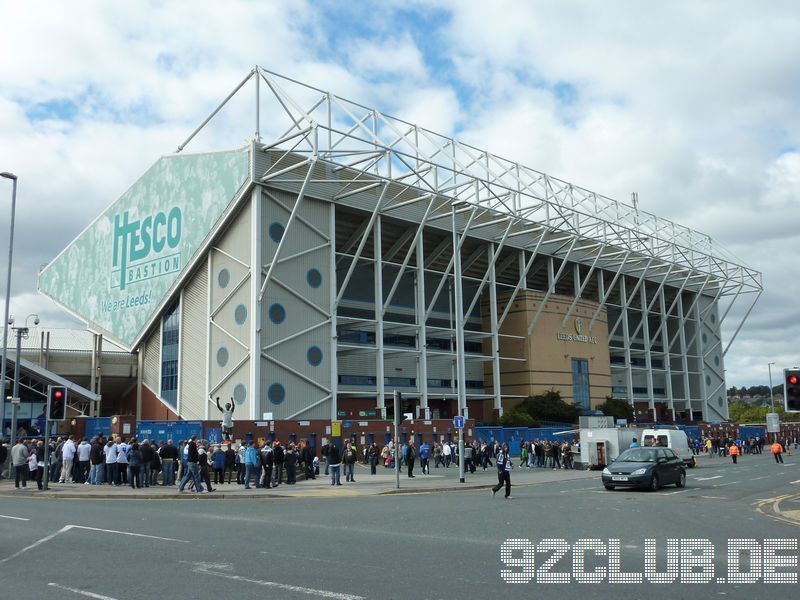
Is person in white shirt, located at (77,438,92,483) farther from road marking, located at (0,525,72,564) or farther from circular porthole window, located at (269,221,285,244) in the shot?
circular porthole window, located at (269,221,285,244)

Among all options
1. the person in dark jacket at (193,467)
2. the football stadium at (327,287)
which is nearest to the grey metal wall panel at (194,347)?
the football stadium at (327,287)

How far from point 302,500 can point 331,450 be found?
466 cm

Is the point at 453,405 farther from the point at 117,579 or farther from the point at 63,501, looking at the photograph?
the point at 117,579

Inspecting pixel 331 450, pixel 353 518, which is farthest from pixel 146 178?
pixel 353 518

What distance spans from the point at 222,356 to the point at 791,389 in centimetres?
3476

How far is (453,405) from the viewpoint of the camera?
194ft

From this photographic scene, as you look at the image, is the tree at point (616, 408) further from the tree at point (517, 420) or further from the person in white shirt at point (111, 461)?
the person in white shirt at point (111, 461)

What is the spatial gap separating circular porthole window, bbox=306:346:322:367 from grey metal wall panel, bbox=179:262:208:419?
6.21 meters

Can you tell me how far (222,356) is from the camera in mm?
43781

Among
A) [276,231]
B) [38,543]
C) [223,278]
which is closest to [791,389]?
[38,543]

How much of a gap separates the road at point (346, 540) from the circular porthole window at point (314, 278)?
24.5 meters

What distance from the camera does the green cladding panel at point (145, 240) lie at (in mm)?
45000

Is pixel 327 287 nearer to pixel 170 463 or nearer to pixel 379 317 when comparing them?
pixel 379 317

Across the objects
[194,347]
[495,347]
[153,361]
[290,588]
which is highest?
[495,347]
